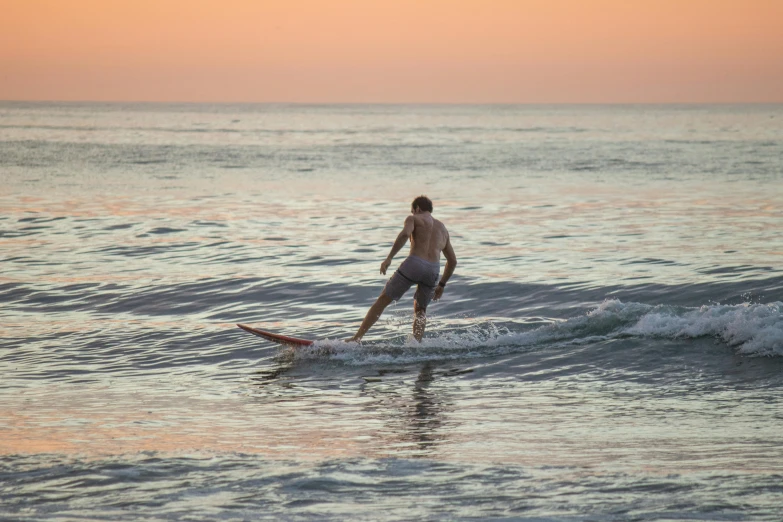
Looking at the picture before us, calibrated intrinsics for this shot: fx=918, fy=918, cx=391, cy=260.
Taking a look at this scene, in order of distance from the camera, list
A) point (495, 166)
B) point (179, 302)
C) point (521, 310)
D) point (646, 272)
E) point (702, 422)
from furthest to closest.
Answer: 1. point (495, 166)
2. point (646, 272)
3. point (179, 302)
4. point (521, 310)
5. point (702, 422)

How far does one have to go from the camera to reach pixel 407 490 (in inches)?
246

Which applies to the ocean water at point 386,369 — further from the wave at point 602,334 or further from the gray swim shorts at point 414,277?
the gray swim shorts at point 414,277

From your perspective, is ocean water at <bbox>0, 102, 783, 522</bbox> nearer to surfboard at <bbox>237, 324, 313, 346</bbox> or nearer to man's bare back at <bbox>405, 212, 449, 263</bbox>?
surfboard at <bbox>237, 324, 313, 346</bbox>

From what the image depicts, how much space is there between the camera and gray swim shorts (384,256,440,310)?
11.7 meters

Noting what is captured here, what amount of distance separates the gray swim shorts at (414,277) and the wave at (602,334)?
2.33ft

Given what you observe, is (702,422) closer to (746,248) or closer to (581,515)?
(581,515)

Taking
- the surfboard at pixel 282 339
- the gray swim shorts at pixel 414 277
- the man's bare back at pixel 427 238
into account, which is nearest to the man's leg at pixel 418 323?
the gray swim shorts at pixel 414 277

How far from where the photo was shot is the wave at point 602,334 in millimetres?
11383

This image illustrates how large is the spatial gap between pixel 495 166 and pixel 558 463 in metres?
42.4

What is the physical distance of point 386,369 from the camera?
1088 centimetres

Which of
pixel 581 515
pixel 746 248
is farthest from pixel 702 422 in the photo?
pixel 746 248

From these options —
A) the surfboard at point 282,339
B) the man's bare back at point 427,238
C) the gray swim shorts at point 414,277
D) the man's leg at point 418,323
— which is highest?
the man's bare back at point 427,238

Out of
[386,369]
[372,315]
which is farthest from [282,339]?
[386,369]

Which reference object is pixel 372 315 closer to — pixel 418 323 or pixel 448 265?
pixel 418 323
